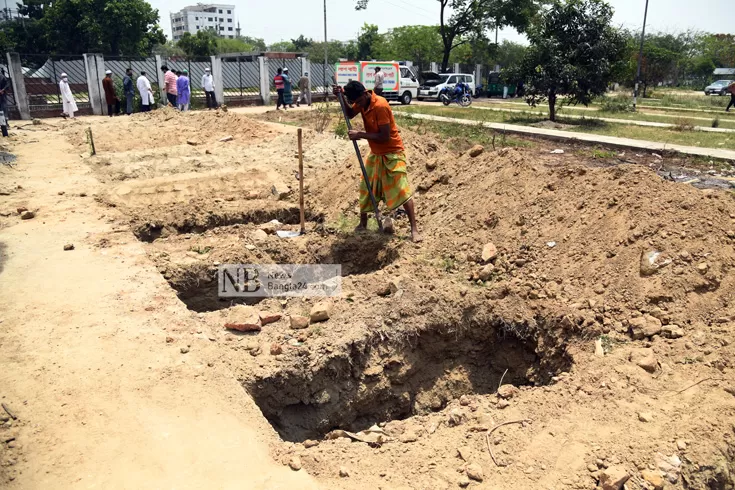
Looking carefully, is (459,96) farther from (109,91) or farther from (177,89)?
(109,91)

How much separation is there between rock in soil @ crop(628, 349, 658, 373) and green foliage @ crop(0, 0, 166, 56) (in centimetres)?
3688

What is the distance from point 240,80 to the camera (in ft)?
75.5

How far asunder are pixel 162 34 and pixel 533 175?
1537 inches

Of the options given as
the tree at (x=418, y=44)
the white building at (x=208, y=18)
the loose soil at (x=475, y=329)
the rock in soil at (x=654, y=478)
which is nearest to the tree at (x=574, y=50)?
the loose soil at (x=475, y=329)

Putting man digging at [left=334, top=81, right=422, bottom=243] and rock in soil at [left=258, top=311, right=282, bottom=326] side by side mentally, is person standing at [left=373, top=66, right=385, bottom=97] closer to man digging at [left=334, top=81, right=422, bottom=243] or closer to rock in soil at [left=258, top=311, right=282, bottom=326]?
man digging at [left=334, top=81, right=422, bottom=243]

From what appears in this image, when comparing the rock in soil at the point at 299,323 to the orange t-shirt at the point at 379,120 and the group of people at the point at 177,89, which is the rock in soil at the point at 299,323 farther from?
the group of people at the point at 177,89

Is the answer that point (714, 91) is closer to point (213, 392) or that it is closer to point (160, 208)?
point (160, 208)

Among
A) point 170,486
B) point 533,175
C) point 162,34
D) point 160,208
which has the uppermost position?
point 162,34

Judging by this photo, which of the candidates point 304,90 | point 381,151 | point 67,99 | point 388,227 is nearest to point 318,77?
point 304,90

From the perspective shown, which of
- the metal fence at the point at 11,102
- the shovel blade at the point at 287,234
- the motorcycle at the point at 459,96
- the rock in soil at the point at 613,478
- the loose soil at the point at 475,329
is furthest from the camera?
the motorcycle at the point at 459,96

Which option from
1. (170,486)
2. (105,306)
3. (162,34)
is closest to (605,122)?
(105,306)

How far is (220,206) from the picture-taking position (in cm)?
752

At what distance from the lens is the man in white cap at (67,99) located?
16.4m

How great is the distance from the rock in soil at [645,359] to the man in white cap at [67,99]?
17.6 m
